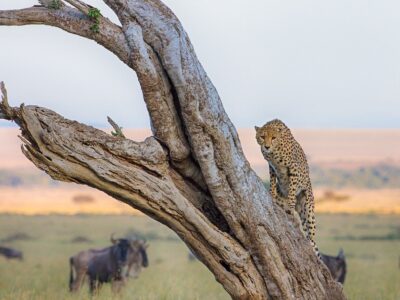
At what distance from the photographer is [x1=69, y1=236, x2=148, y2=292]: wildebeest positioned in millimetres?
20422

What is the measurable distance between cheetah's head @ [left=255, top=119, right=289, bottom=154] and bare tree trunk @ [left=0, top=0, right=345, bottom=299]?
3.25 ft

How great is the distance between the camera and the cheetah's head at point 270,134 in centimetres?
1186

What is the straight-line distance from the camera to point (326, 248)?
39.9m

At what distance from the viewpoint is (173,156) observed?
34.8 feet

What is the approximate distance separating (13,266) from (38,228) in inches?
719

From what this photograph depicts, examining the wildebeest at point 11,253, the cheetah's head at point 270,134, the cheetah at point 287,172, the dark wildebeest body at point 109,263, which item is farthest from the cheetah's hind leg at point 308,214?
the wildebeest at point 11,253

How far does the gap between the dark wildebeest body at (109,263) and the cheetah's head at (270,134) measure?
8.72 metres

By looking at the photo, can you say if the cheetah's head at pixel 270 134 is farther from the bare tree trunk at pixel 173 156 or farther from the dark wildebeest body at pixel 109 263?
the dark wildebeest body at pixel 109 263

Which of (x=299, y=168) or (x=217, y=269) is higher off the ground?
(x=299, y=168)

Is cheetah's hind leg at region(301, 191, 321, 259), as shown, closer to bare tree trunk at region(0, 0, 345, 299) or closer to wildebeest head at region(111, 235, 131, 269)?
bare tree trunk at region(0, 0, 345, 299)

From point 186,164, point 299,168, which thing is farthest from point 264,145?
point 186,164

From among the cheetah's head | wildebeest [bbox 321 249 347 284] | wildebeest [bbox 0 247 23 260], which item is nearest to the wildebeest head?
wildebeest [bbox 321 249 347 284]

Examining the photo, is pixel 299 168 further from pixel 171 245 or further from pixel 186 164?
pixel 171 245

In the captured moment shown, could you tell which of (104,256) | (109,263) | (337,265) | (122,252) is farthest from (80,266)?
(337,265)
